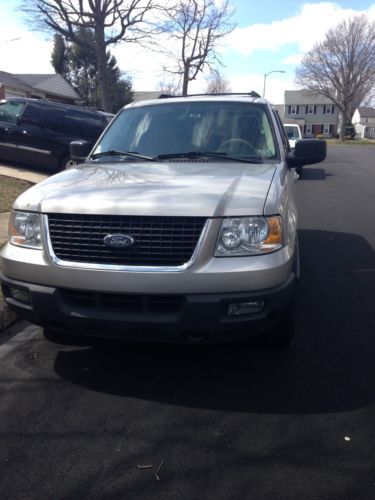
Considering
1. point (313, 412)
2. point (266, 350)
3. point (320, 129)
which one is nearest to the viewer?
point (313, 412)

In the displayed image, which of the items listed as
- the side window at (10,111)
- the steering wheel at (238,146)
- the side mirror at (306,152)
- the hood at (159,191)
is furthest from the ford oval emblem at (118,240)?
the side window at (10,111)

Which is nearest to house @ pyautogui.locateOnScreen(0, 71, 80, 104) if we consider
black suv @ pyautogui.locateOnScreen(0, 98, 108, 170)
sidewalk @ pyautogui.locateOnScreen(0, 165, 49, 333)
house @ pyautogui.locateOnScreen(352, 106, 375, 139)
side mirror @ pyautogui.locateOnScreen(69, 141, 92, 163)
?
black suv @ pyautogui.locateOnScreen(0, 98, 108, 170)

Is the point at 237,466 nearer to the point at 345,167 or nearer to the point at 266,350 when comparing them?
the point at 266,350

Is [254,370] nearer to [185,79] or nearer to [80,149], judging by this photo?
[80,149]

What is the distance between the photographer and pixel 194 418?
296cm

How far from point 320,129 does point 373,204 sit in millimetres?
75131

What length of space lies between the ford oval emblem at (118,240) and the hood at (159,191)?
14 centimetres

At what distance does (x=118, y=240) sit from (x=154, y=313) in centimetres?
49

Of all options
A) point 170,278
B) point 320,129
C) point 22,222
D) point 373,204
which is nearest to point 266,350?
point 170,278

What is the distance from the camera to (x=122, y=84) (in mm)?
49438

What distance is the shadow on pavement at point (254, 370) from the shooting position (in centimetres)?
314

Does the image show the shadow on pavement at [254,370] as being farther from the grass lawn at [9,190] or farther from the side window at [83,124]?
the side window at [83,124]

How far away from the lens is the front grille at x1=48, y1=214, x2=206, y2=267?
2930mm

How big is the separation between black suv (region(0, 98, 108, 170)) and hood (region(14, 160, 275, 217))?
865cm
